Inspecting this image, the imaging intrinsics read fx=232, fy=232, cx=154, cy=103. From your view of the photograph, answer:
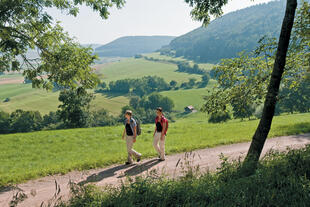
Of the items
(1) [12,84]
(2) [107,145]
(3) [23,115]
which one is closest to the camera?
(2) [107,145]

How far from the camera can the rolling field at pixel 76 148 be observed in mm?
10344

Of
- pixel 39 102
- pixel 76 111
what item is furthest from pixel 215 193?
pixel 39 102

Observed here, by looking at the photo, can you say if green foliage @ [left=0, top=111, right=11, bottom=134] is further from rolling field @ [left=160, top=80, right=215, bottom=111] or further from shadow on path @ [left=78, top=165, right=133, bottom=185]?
rolling field @ [left=160, top=80, right=215, bottom=111]

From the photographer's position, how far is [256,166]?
660 cm

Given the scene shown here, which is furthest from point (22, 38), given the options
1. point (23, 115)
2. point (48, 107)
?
point (48, 107)

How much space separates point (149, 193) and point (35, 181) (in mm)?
6109

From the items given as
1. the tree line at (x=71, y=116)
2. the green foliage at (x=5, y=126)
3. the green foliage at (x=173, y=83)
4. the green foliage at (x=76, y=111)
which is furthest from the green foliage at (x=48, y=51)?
the green foliage at (x=173, y=83)

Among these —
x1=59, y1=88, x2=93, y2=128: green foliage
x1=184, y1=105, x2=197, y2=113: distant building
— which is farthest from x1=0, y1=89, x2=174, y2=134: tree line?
x1=184, y1=105, x2=197, y2=113: distant building

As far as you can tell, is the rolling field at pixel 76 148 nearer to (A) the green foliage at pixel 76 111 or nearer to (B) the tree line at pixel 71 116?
(B) the tree line at pixel 71 116

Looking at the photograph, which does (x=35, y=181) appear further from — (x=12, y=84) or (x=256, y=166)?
(x=12, y=84)

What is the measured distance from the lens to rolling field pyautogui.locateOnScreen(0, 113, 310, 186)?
33.9 ft

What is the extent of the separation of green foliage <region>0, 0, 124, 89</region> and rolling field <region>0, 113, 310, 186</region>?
3.72 m

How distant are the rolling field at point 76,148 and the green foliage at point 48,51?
372 centimetres

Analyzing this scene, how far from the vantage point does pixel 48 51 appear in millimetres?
10477
